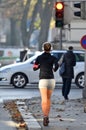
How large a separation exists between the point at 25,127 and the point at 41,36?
4857 cm

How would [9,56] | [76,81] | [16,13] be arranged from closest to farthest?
[76,81] → [9,56] → [16,13]

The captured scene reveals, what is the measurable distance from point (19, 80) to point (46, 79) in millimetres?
13889

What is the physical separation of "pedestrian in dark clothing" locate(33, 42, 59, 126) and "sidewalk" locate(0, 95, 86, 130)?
362 mm

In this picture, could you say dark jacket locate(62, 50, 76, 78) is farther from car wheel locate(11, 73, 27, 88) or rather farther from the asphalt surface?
car wheel locate(11, 73, 27, 88)

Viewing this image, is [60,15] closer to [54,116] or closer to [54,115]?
[54,115]

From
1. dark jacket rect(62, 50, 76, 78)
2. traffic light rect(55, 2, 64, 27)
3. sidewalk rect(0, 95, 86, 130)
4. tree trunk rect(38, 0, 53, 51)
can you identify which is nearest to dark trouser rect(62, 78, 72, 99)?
dark jacket rect(62, 50, 76, 78)

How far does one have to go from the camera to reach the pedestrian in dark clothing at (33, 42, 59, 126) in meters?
13.5

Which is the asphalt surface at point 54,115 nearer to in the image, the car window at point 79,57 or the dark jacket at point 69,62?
the dark jacket at point 69,62

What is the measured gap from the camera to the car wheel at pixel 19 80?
89.8 ft

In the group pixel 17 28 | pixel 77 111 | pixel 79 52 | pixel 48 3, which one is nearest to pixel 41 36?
pixel 48 3

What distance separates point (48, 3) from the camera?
62250 mm

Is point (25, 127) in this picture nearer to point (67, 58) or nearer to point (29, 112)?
point (29, 112)

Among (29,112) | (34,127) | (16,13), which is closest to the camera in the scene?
(34,127)

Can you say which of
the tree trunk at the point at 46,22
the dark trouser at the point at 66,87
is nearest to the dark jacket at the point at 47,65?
the dark trouser at the point at 66,87
